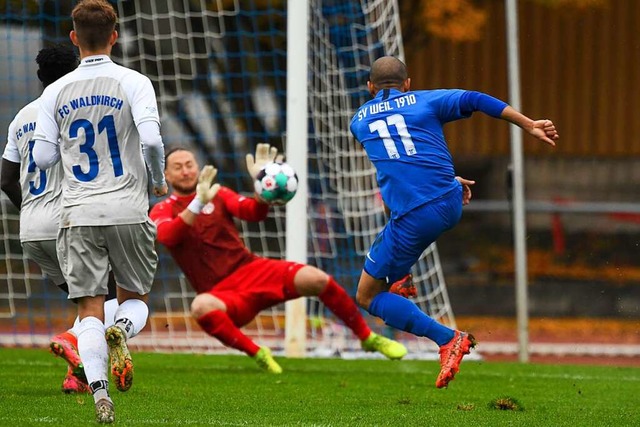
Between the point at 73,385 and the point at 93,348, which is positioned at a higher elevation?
the point at 93,348

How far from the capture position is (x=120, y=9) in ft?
38.4

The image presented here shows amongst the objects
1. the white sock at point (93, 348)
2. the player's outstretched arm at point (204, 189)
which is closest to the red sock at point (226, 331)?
the player's outstretched arm at point (204, 189)

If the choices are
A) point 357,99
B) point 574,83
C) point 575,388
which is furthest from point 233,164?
point 575,388

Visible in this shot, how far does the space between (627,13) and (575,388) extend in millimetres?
12615

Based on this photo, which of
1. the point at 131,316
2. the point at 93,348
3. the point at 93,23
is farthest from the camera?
the point at 131,316

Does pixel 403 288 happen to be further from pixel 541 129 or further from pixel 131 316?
pixel 131 316

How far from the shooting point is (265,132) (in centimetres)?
1327

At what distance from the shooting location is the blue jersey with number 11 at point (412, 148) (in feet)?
20.8

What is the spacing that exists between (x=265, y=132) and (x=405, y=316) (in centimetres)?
703

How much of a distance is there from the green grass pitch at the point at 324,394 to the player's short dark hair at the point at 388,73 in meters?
1.65

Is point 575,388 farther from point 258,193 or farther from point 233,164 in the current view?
point 233,164

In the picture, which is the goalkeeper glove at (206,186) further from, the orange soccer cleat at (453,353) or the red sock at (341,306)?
the orange soccer cleat at (453,353)

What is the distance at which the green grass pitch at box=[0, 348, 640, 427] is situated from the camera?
557 centimetres

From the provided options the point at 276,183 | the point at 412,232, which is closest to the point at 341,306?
the point at 276,183
